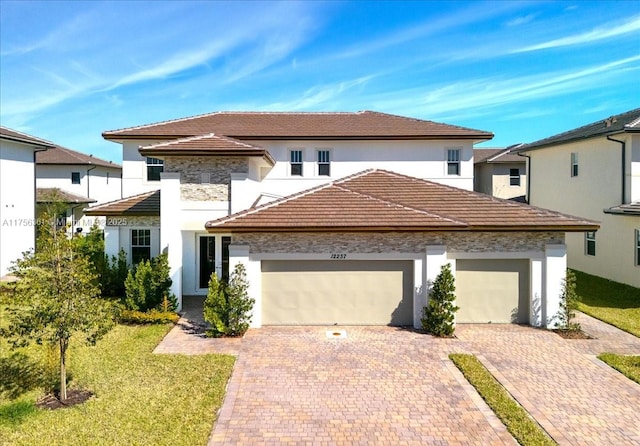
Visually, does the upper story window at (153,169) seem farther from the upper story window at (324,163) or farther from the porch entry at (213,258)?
the upper story window at (324,163)

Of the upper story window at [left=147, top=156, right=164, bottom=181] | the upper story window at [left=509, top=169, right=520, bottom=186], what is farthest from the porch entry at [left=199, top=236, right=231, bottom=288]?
the upper story window at [left=509, top=169, right=520, bottom=186]

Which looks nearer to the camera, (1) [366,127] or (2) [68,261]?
(2) [68,261]

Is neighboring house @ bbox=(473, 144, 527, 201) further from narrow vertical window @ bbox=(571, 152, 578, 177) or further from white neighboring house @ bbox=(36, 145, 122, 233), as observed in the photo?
white neighboring house @ bbox=(36, 145, 122, 233)

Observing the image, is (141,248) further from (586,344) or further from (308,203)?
(586,344)

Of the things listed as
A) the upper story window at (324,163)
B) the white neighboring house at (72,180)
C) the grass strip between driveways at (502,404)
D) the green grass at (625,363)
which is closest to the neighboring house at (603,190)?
the green grass at (625,363)

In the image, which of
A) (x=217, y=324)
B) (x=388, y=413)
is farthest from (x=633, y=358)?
(x=217, y=324)

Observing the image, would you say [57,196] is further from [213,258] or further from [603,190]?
[603,190]

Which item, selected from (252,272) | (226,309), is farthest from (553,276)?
(226,309)
